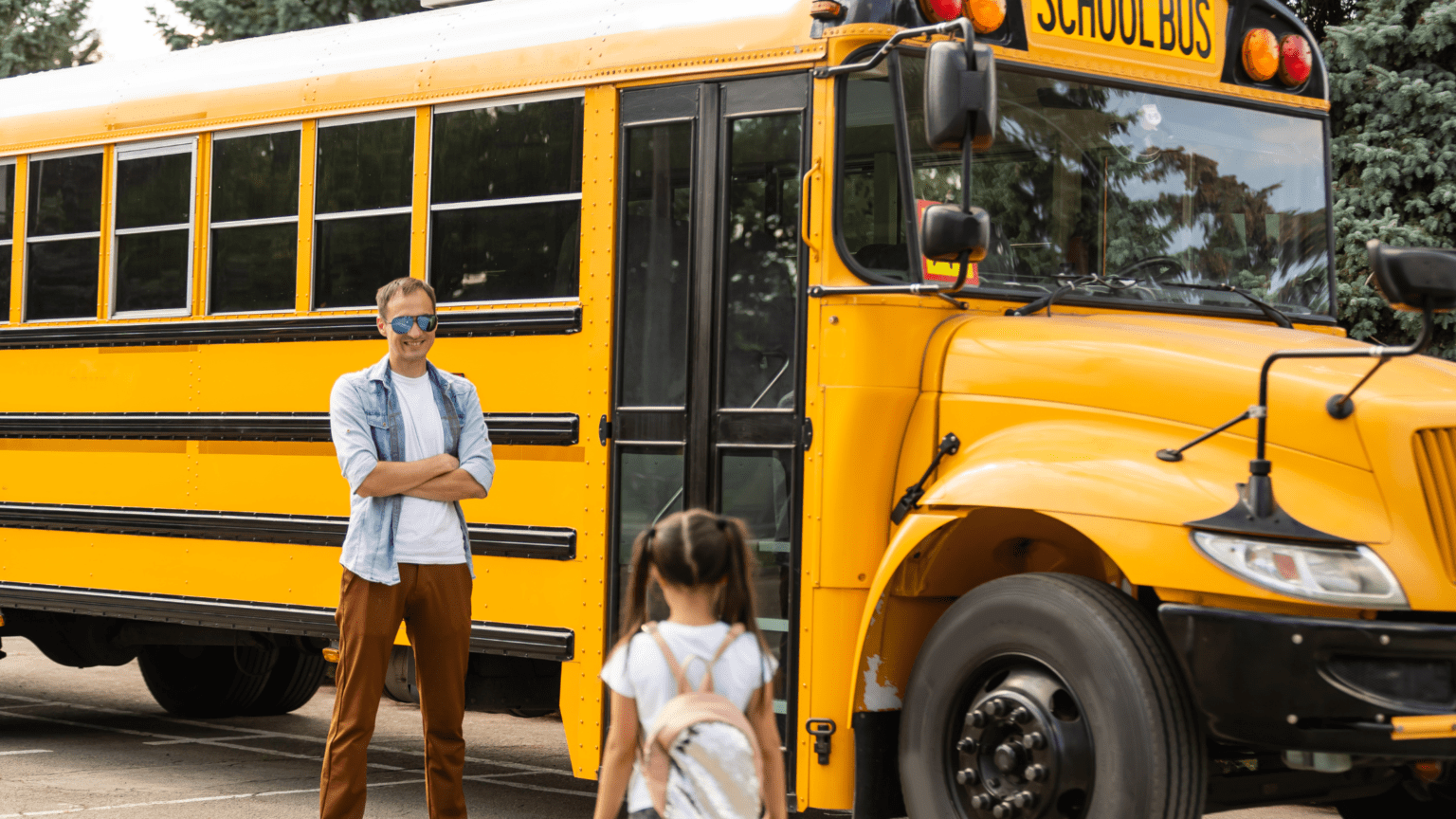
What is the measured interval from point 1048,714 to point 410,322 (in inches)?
77.3

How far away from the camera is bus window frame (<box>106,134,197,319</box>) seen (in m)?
6.34

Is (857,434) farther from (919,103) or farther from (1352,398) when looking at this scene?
(1352,398)

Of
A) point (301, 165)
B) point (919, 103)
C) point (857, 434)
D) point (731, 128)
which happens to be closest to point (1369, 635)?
point (857, 434)

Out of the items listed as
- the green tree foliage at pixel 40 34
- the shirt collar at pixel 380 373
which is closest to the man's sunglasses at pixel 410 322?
the shirt collar at pixel 380 373

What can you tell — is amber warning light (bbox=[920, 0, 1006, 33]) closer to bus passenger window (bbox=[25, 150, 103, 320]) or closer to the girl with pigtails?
the girl with pigtails

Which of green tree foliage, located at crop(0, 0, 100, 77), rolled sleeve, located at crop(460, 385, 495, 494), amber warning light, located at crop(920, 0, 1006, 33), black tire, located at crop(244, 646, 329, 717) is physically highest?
green tree foliage, located at crop(0, 0, 100, 77)

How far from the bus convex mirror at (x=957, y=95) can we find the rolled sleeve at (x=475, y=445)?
1519 mm

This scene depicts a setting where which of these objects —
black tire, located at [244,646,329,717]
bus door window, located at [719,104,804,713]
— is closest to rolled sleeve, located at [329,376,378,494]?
Answer: bus door window, located at [719,104,804,713]

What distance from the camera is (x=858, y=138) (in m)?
4.70

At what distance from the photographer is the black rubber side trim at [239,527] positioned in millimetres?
5363

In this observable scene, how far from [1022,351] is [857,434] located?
19.0 inches

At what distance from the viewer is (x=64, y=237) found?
6832mm

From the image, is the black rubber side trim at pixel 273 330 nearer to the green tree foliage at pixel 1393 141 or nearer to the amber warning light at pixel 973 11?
the amber warning light at pixel 973 11

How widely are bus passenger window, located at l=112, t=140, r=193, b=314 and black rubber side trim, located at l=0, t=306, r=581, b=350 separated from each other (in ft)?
0.30
